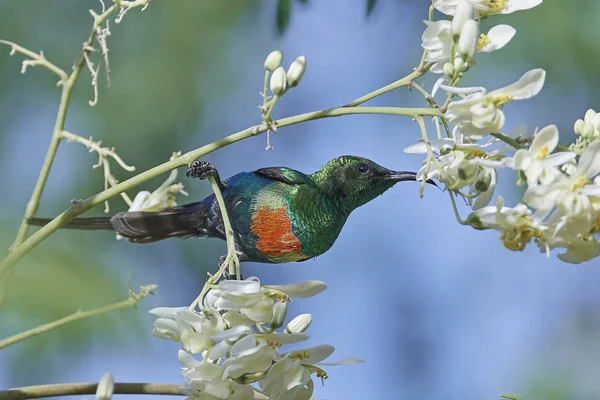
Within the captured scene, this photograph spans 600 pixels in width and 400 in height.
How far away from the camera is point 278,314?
1.18 meters

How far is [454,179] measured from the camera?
1.22 m

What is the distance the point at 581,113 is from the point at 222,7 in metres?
1.84

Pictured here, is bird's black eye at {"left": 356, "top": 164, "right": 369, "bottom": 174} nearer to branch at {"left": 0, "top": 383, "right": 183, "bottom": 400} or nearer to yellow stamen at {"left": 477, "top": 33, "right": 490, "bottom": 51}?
yellow stamen at {"left": 477, "top": 33, "right": 490, "bottom": 51}

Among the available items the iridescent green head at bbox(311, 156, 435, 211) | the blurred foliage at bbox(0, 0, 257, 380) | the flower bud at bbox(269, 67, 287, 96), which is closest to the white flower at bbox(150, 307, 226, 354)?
the flower bud at bbox(269, 67, 287, 96)

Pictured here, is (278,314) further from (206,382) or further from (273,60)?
(273,60)

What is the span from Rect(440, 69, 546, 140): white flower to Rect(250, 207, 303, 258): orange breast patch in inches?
40.1

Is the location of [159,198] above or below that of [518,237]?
above

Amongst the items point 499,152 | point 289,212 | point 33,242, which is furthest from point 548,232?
point 289,212

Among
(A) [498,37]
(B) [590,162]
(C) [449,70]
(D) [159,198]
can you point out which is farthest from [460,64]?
(D) [159,198]

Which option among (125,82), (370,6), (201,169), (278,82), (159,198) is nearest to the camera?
(278,82)

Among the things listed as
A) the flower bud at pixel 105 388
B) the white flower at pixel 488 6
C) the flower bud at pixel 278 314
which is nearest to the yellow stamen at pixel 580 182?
the white flower at pixel 488 6

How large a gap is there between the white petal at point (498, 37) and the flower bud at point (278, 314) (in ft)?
1.67

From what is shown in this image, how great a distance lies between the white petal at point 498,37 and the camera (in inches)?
49.3

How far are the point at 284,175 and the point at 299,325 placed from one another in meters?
1.00
